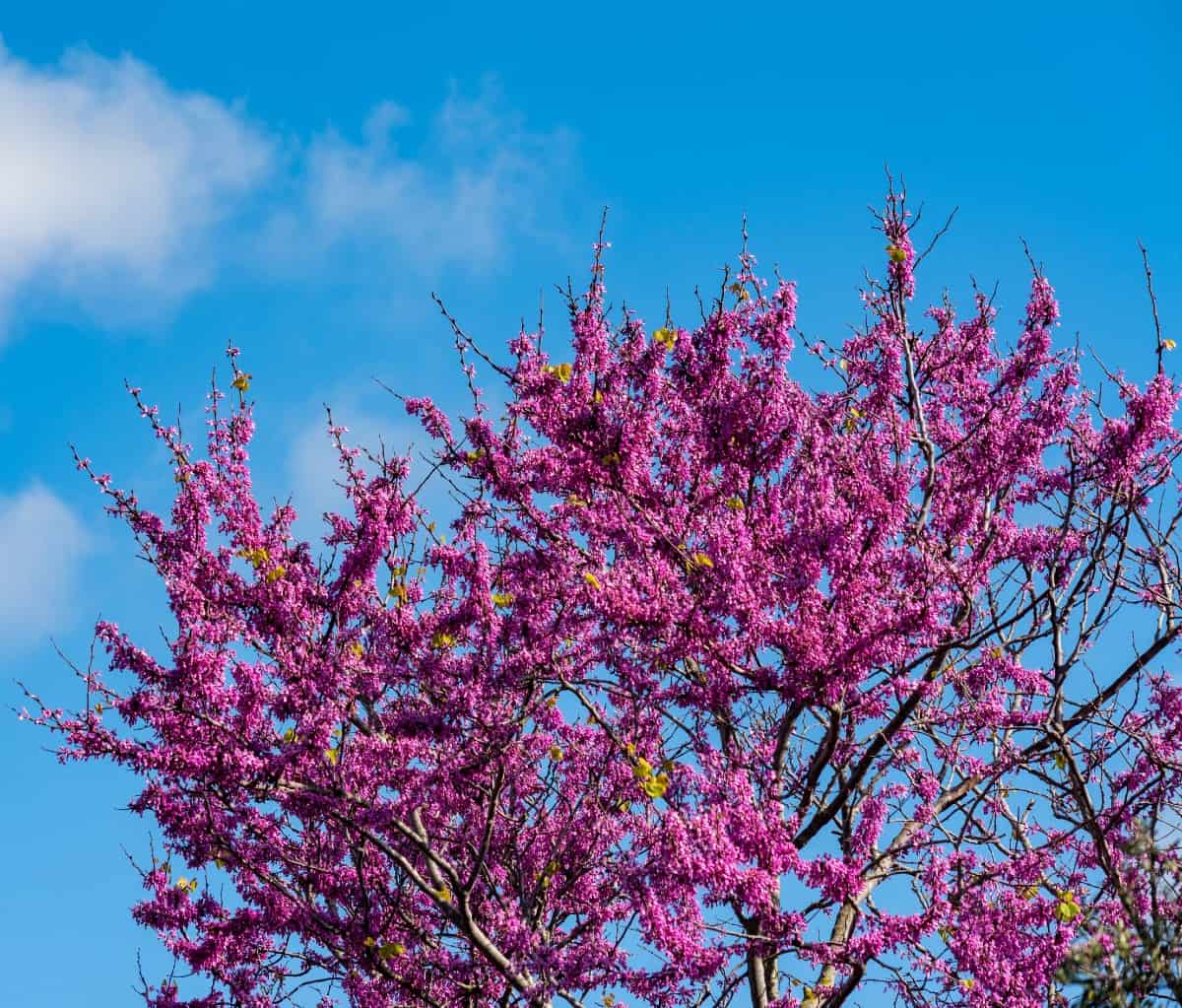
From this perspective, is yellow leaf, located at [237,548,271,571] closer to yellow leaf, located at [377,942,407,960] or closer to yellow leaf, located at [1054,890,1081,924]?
yellow leaf, located at [377,942,407,960]

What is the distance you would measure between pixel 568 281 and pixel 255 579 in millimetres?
4092

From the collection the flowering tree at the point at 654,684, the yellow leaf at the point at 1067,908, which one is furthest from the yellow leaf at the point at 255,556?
the yellow leaf at the point at 1067,908

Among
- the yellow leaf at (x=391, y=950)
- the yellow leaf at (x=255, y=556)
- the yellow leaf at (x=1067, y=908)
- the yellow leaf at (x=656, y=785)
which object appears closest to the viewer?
the yellow leaf at (x=656, y=785)

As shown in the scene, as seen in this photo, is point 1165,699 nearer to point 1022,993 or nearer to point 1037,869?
point 1037,869

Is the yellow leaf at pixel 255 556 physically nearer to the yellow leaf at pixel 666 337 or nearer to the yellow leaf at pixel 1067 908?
the yellow leaf at pixel 666 337

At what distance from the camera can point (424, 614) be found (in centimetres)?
1273

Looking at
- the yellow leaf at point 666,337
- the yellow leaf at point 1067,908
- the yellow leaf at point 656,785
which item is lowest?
the yellow leaf at point 1067,908

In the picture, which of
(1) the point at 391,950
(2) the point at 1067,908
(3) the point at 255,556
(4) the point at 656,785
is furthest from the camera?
(3) the point at 255,556

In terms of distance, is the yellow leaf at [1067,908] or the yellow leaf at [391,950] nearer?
the yellow leaf at [1067,908]


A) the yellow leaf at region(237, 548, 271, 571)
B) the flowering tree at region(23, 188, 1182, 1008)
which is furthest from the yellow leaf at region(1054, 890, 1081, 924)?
the yellow leaf at region(237, 548, 271, 571)

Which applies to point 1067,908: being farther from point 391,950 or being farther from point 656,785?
point 391,950

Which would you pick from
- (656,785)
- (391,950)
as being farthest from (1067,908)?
(391,950)

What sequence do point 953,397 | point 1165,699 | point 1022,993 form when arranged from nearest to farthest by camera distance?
point 1022,993
point 1165,699
point 953,397

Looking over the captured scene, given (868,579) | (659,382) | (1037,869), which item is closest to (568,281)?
(659,382)
